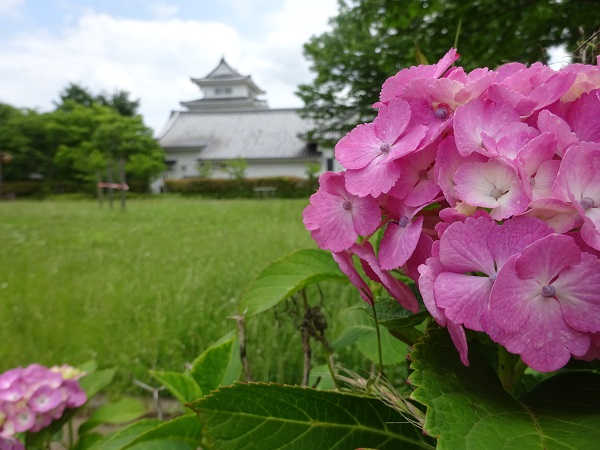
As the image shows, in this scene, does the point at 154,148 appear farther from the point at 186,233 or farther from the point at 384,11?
the point at 384,11

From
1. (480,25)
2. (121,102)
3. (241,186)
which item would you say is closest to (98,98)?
(121,102)

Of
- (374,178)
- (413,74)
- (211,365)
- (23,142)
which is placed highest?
(23,142)

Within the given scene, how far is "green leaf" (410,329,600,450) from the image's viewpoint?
0.30 meters

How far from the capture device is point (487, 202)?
0.33 meters

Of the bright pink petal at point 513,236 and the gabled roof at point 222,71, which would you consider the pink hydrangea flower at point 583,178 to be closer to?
the bright pink petal at point 513,236

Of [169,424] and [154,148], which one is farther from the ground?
[154,148]

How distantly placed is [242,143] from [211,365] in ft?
101

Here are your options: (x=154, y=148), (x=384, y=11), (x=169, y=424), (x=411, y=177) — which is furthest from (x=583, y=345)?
(x=154, y=148)

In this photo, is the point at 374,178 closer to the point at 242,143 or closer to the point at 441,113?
the point at 441,113

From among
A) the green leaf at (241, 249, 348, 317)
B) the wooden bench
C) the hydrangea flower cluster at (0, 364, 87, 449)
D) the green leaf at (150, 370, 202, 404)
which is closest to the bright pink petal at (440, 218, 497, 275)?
the green leaf at (241, 249, 348, 317)

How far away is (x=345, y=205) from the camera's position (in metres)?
0.43

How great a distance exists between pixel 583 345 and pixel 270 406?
0.81 feet

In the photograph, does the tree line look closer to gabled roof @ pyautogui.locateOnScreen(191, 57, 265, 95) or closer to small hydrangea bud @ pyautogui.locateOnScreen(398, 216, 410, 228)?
gabled roof @ pyautogui.locateOnScreen(191, 57, 265, 95)

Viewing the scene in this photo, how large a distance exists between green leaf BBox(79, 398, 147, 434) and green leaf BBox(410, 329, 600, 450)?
1.18 meters
